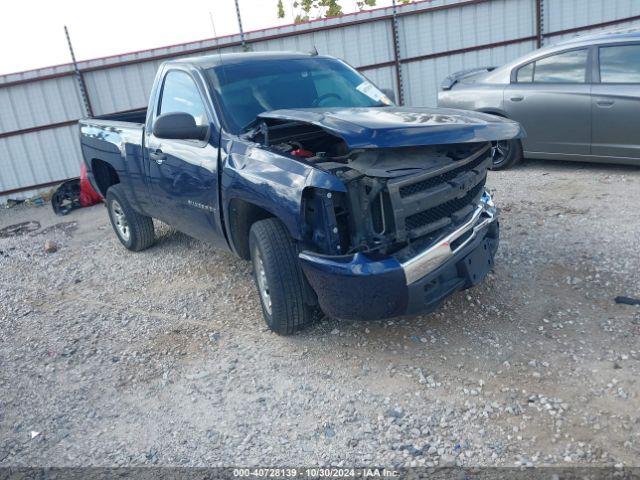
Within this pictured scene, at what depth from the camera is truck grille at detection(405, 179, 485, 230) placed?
3307 millimetres

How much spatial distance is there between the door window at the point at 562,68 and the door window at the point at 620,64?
0.70ft

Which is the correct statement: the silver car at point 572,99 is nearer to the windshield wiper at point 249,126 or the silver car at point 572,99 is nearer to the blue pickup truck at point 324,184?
the blue pickup truck at point 324,184

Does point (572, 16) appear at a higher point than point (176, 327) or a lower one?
higher

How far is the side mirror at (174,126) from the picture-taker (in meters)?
3.92

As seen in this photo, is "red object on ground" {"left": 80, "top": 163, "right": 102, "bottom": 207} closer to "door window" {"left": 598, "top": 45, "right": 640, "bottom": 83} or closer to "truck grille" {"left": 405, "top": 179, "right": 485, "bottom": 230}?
"truck grille" {"left": 405, "top": 179, "right": 485, "bottom": 230}

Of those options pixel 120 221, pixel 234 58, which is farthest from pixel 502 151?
pixel 120 221

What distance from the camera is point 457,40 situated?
11.5 m

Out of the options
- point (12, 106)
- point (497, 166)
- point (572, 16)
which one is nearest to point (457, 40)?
point (572, 16)

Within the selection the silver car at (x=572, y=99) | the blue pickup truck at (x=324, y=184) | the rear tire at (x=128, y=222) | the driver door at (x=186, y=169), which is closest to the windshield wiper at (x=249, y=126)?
the blue pickup truck at (x=324, y=184)

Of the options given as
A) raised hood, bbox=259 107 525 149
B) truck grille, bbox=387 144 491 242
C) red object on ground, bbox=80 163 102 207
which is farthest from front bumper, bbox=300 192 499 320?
red object on ground, bbox=80 163 102 207

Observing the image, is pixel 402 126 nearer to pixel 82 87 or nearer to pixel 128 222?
pixel 128 222

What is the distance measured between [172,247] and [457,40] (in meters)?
7.88

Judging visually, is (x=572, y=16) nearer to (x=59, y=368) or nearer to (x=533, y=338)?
(x=533, y=338)

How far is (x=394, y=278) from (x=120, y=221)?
14.0 feet
